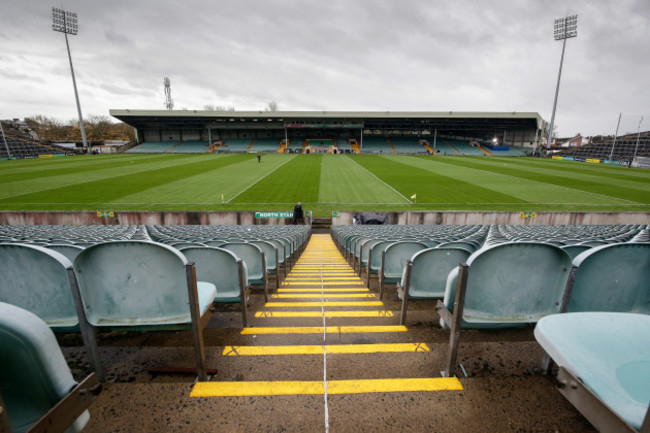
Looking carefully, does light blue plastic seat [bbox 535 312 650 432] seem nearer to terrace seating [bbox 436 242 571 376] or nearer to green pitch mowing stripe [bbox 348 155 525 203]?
terrace seating [bbox 436 242 571 376]

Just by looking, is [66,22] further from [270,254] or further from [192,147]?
[270,254]

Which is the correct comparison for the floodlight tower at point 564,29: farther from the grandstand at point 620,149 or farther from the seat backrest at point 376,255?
the seat backrest at point 376,255

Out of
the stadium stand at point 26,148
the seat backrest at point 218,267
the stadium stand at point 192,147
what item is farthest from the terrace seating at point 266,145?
the seat backrest at point 218,267

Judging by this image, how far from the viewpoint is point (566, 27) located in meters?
53.5

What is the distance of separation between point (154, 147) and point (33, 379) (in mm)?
76710

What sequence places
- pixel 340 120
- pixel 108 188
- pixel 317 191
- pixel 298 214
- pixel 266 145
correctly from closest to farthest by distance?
pixel 298 214 → pixel 108 188 → pixel 317 191 → pixel 266 145 → pixel 340 120

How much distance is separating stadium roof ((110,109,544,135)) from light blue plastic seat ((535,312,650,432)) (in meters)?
65.0

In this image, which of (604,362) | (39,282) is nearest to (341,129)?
(39,282)

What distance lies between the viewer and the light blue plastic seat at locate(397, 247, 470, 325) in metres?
2.59

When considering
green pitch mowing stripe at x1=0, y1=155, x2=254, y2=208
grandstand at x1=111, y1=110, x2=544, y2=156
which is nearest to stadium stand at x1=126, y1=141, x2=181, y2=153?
grandstand at x1=111, y1=110, x2=544, y2=156

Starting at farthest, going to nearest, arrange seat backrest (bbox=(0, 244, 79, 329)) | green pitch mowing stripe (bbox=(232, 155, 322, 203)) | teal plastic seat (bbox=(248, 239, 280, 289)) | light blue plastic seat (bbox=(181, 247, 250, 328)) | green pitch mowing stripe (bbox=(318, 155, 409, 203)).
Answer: green pitch mowing stripe (bbox=(318, 155, 409, 203)) < green pitch mowing stripe (bbox=(232, 155, 322, 203)) < teal plastic seat (bbox=(248, 239, 280, 289)) < light blue plastic seat (bbox=(181, 247, 250, 328)) < seat backrest (bbox=(0, 244, 79, 329))

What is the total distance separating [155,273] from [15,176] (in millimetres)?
39460

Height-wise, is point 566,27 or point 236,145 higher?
point 566,27

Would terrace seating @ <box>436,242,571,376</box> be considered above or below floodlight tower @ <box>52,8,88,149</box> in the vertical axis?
below
